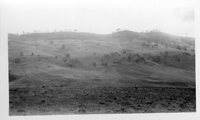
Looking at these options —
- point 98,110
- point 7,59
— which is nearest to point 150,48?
point 98,110

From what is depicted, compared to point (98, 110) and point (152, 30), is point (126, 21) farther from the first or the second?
point (98, 110)

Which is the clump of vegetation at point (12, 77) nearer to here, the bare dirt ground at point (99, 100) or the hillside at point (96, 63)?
the hillside at point (96, 63)

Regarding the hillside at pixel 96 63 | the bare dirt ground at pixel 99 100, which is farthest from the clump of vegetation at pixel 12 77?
the bare dirt ground at pixel 99 100

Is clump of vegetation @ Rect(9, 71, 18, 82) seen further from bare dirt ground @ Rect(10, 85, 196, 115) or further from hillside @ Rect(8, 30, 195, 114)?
bare dirt ground @ Rect(10, 85, 196, 115)

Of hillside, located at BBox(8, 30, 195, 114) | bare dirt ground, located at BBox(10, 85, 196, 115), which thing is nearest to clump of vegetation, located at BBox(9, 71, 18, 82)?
hillside, located at BBox(8, 30, 195, 114)

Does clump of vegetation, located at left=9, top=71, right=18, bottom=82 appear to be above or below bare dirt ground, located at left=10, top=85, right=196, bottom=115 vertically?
above
